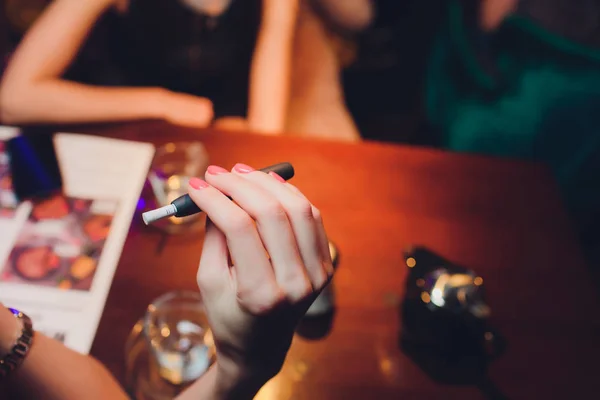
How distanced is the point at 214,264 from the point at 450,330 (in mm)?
413

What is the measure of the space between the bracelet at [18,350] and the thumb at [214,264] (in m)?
0.27

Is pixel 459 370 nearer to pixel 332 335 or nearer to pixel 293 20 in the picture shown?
pixel 332 335

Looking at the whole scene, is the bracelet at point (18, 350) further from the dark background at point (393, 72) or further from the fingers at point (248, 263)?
the dark background at point (393, 72)

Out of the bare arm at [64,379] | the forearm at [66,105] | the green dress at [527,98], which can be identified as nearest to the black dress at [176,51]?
the forearm at [66,105]

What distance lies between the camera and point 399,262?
780 millimetres

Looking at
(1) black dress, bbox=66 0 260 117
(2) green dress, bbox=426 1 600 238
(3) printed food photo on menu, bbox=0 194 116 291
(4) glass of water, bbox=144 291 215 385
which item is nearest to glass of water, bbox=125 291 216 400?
(4) glass of water, bbox=144 291 215 385

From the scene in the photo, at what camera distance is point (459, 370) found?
2.24 feet

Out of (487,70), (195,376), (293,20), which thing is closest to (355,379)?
(195,376)

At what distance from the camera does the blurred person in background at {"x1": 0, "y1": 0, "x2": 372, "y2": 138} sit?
0.98 metres

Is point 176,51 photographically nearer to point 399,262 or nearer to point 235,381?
point 399,262

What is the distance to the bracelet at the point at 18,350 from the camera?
54cm

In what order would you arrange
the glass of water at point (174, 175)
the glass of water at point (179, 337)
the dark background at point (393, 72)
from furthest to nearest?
the dark background at point (393, 72) < the glass of water at point (174, 175) < the glass of water at point (179, 337)

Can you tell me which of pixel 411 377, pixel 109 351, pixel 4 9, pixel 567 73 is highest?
pixel 567 73

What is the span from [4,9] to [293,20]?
0.83 meters
